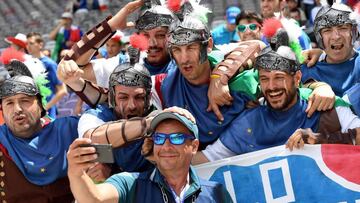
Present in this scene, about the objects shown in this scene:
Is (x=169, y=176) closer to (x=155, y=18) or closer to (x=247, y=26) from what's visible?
(x=155, y=18)

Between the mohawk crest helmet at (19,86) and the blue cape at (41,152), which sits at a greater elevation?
the mohawk crest helmet at (19,86)

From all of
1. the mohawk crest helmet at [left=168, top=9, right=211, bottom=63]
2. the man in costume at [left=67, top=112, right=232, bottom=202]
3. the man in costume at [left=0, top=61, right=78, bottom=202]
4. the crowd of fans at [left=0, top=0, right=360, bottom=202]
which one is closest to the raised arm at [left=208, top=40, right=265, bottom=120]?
the crowd of fans at [left=0, top=0, right=360, bottom=202]

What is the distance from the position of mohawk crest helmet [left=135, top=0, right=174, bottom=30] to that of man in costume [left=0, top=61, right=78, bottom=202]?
3.05 feet

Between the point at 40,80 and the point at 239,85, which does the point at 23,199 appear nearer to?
the point at 40,80

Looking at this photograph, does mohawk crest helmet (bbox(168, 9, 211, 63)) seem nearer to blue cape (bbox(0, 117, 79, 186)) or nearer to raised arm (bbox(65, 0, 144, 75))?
raised arm (bbox(65, 0, 144, 75))

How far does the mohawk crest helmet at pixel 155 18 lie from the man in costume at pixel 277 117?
943mm

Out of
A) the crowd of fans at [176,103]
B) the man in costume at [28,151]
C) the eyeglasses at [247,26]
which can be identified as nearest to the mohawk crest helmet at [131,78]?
the crowd of fans at [176,103]

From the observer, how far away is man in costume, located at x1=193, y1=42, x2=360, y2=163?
14.7 ft

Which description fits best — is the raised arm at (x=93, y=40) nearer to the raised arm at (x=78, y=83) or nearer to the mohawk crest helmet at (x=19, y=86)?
the raised arm at (x=78, y=83)

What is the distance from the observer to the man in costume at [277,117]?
4484 millimetres

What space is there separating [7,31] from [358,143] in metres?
13.2

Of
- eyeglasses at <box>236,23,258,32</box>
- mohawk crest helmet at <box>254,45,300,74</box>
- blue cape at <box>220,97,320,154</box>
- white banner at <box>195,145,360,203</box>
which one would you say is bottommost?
white banner at <box>195,145,360,203</box>

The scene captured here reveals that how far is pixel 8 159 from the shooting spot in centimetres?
496

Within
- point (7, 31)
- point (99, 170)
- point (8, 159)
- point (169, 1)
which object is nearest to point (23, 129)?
point (8, 159)
